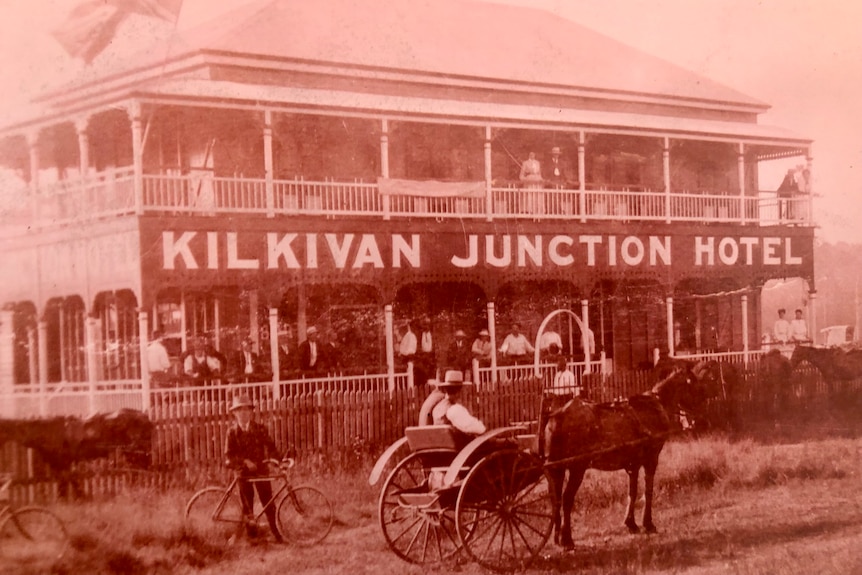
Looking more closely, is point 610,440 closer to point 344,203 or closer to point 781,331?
point 344,203

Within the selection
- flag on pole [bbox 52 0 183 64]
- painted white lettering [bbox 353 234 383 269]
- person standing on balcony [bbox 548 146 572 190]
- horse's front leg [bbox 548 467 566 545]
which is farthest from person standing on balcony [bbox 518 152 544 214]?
flag on pole [bbox 52 0 183 64]

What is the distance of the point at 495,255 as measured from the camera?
8469 millimetres

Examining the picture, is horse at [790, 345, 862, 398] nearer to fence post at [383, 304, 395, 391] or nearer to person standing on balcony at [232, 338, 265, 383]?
fence post at [383, 304, 395, 391]

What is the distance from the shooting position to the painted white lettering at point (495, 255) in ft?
27.7

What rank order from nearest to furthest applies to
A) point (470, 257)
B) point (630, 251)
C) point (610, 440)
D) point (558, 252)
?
point (610, 440), point (470, 257), point (558, 252), point (630, 251)

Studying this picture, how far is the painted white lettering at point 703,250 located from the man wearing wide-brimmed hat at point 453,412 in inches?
140

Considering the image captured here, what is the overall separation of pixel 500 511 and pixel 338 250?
8.53 ft

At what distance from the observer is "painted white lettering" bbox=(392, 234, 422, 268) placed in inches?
319

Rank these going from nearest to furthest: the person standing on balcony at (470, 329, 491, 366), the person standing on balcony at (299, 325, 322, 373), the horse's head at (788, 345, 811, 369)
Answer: the person standing on balcony at (299, 325, 322, 373), the person standing on balcony at (470, 329, 491, 366), the horse's head at (788, 345, 811, 369)

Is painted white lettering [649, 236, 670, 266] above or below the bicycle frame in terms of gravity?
above

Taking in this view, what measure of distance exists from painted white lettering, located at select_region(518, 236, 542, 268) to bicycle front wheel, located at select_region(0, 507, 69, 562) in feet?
15.2

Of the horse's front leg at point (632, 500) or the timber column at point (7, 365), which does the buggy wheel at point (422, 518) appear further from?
the timber column at point (7, 365)

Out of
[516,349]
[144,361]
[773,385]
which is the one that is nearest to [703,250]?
[773,385]

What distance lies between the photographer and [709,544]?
8086 mm
